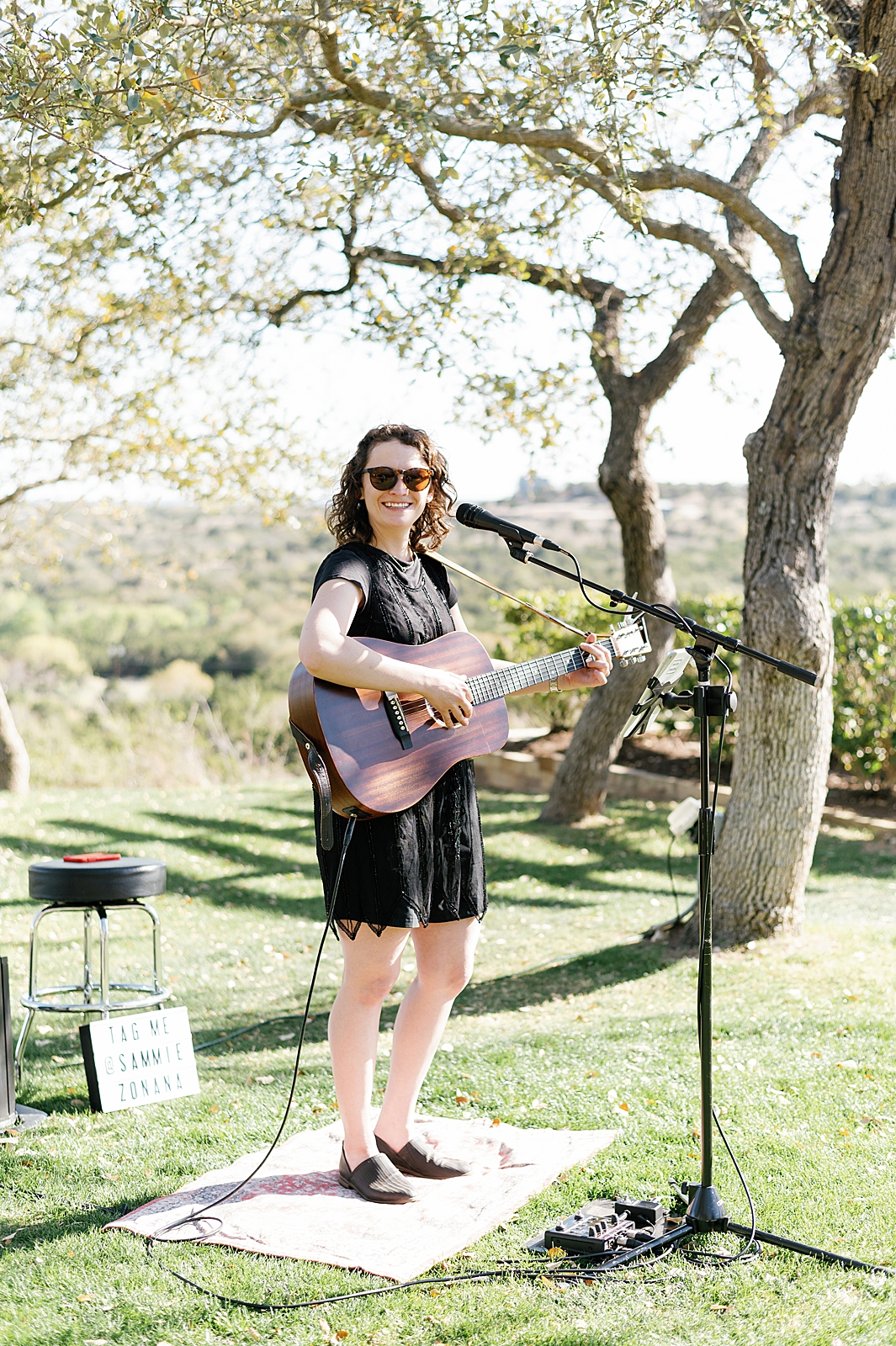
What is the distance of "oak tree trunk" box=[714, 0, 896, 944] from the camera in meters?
5.38

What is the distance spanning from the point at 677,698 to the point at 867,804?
26.3 feet

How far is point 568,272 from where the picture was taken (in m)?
7.16

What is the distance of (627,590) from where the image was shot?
30.3 ft

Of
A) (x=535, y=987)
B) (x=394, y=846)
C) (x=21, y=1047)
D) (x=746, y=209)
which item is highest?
(x=746, y=209)

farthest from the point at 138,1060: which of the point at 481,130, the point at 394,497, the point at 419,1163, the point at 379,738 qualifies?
the point at 481,130

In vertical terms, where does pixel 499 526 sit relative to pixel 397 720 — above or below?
above

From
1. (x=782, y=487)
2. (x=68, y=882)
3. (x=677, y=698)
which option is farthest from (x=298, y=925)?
(x=677, y=698)

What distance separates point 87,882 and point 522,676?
6.09 ft

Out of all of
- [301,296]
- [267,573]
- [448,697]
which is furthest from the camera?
[267,573]

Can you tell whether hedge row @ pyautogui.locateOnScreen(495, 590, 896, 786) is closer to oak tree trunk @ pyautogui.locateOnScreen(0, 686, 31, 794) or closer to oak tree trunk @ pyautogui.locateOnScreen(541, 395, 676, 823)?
oak tree trunk @ pyautogui.locateOnScreen(541, 395, 676, 823)

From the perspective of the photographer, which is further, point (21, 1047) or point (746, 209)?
point (746, 209)

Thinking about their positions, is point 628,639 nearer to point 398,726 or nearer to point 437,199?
point 398,726

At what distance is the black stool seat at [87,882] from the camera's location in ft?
13.6

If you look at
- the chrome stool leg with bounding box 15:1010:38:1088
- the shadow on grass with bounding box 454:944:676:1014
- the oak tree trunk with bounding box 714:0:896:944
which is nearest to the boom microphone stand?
the chrome stool leg with bounding box 15:1010:38:1088
